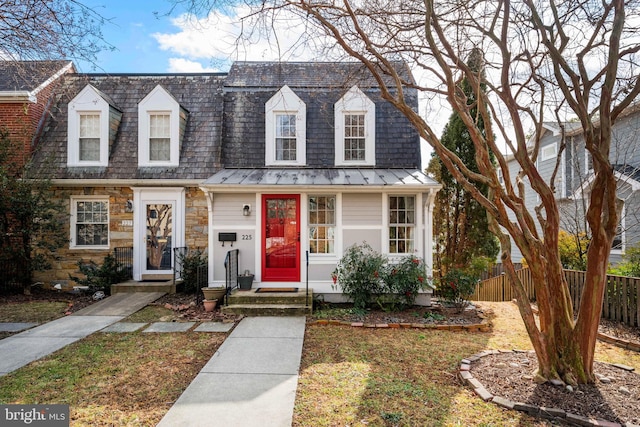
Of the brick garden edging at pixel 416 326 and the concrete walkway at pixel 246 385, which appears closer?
the concrete walkway at pixel 246 385

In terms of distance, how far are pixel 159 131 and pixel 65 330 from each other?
560cm

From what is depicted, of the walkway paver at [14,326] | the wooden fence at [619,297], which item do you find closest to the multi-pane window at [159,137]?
the walkway paver at [14,326]

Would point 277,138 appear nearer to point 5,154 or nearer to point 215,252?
point 215,252

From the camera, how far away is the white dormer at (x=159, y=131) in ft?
30.5

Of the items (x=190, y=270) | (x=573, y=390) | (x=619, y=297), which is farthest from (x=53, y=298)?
(x=619, y=297)

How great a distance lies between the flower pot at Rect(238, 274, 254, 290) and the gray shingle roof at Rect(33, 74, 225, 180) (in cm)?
310

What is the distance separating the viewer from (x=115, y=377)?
412 centimetres

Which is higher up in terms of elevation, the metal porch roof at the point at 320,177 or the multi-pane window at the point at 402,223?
the metal porch roof at the point at 320,177

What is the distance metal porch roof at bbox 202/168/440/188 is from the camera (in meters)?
7.61

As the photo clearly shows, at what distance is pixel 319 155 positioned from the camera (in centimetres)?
893

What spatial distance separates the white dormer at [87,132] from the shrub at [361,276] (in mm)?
7236

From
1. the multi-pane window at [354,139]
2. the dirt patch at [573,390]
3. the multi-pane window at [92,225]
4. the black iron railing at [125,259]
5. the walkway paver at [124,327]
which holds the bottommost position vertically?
the walkway paver at [124,327]

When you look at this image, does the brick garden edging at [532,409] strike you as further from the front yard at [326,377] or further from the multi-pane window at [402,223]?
the multi-pane window at [402,223]

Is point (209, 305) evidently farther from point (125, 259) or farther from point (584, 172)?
point (584, 172)
